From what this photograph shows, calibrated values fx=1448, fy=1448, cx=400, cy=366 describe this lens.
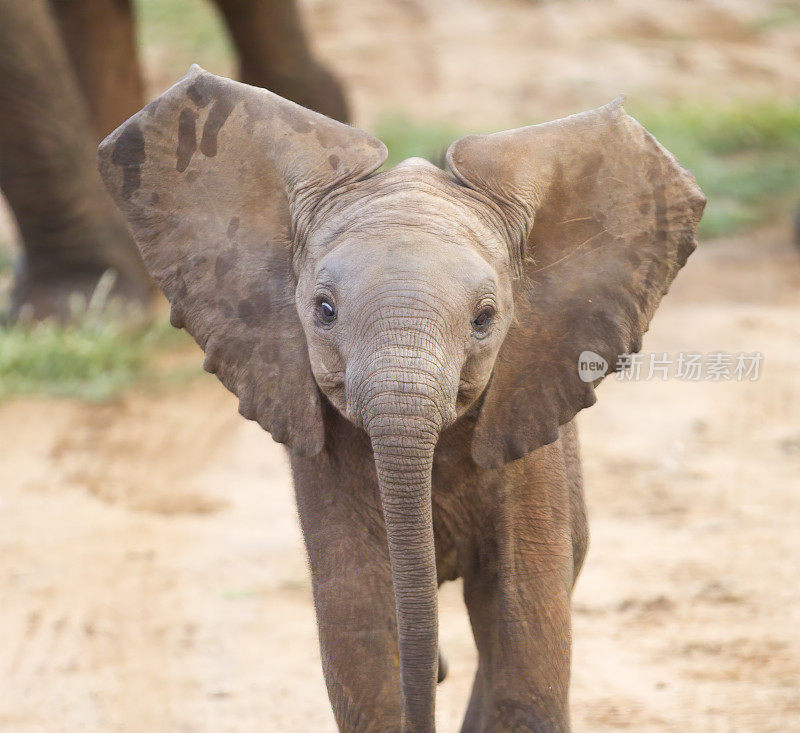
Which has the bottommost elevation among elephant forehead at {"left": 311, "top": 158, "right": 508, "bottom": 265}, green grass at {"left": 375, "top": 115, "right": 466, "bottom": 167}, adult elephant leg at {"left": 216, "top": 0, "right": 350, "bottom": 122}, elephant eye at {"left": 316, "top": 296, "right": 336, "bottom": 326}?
green grass at {"left": 375, "top": 115, "right": 466, "bottom": 167}

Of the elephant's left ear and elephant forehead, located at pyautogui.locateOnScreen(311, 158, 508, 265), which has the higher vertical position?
elephant forehead, located at pyautogui.locateOnScreen(311, 158, 508, 265)

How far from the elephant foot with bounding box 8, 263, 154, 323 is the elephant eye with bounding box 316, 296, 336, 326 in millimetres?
4746

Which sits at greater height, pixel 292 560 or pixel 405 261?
pixel 405 261

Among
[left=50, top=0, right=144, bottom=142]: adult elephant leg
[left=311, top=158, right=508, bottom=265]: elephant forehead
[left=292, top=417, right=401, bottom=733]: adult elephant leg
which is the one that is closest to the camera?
[left=311, top=158, right=508, bottom=265]: elephant forehead

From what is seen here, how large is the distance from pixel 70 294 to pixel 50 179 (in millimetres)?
673

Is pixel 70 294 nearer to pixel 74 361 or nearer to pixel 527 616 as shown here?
pixel 74 361

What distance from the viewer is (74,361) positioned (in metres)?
6.91

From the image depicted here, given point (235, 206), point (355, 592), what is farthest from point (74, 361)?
point (355, 592)

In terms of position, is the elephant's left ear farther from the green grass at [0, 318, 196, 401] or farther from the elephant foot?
the elephant foot

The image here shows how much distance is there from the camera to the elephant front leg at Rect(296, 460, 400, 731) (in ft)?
9.91

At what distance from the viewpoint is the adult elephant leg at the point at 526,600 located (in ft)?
9.98

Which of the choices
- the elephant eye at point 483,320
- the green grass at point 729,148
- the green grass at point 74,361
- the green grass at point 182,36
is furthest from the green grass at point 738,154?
the elephant eye at point 483,320

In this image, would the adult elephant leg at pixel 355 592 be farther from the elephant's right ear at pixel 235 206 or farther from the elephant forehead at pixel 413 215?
the elephant forehead at pixel 413 215

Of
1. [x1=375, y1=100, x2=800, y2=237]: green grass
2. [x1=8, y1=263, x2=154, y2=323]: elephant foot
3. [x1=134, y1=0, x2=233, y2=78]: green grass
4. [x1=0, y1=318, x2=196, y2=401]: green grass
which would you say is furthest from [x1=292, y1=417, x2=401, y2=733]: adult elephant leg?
[x1=134, y1=0, x2=233, y2=78]: green grass
